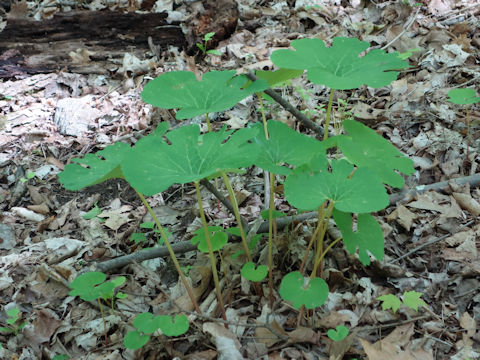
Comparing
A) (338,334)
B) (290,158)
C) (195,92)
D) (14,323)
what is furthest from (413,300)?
(14,323)

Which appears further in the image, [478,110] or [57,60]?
[57,60]

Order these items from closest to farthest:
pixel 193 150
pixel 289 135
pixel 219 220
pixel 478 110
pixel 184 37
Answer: pixel 193 150 → pixel 289 135 → pixel 219 220 → pixel 478 110 → pixel 184 37

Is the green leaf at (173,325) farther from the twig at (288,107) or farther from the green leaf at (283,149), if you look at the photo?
the twig at (288,107)

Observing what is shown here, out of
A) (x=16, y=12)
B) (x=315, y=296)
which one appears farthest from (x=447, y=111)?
(x=16, y=12)

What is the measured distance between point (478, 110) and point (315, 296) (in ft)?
6.42

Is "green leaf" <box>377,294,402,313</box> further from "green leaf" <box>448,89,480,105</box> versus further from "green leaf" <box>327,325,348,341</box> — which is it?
"green leaf" <box>448,89,480,105</box>

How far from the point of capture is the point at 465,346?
1.49m

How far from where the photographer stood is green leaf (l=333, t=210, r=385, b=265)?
54.5 inches

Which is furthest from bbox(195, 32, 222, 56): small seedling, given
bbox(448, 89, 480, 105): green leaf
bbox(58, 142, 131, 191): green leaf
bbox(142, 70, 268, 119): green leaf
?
bbox(58, 142, 131, 191): green leaf

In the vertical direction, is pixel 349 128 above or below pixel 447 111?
above

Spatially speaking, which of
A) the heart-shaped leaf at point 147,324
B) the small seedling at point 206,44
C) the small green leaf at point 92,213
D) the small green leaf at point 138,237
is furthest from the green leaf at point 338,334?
the small seedling at point 206,44

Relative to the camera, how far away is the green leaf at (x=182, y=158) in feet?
4.01

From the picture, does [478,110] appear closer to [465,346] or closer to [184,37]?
[465,346]

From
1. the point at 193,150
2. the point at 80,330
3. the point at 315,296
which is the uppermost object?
the point at 193,150
